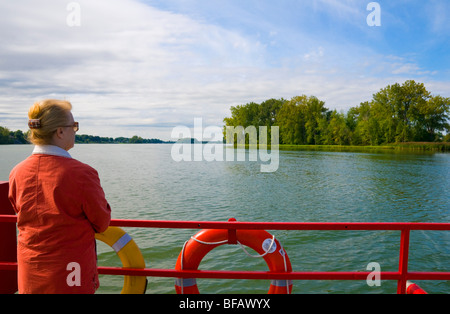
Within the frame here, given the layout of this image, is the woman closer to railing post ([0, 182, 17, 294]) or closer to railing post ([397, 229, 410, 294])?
railing post ([0, 182, 17, 294])

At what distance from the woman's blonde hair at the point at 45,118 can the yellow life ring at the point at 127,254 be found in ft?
3.96

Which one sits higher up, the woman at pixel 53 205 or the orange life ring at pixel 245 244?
the woman at pixel 53 205

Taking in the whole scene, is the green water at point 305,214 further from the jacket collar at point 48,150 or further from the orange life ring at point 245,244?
the jacket collar at point 48,150

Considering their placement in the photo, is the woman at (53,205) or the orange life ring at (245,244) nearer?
the woman at (53,205)

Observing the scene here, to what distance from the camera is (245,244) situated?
116 inches

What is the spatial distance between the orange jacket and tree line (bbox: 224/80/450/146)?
7504 centimetres

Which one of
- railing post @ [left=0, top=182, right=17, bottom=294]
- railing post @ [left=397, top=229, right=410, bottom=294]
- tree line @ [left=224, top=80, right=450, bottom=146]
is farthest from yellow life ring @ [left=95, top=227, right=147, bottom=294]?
tree line @ [left=224, top=80, right=450, bottom=146]

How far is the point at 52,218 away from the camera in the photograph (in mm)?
1832

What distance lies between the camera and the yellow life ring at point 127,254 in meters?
2.84

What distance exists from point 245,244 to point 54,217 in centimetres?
161

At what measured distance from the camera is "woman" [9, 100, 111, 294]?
1818mm

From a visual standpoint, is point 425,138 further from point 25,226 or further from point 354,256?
point 25,226

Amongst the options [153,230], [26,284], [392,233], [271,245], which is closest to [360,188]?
[392,233]

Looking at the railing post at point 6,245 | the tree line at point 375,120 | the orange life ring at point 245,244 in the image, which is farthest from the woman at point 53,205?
the tree line at point 375,120
